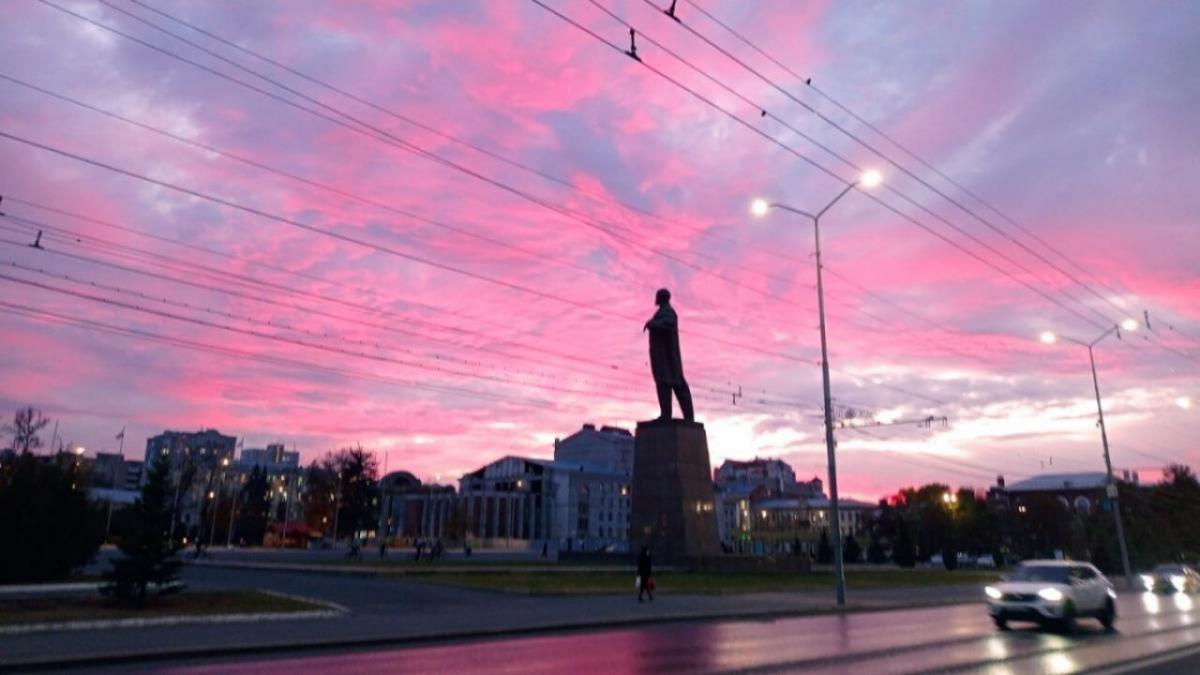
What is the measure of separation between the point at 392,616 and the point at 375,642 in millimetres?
4295

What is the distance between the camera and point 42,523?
2422 centimetres

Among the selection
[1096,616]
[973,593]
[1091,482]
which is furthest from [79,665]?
[1091,482]

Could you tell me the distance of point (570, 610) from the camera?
21828 millimetres

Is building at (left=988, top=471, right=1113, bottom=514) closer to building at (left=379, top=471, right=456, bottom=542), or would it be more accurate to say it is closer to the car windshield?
building at (left=379, top=471, right=456, bottom=542)

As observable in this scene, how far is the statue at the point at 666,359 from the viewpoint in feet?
151

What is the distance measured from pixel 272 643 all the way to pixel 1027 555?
105569 mm

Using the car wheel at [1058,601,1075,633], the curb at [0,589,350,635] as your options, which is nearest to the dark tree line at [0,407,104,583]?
the curb at [0,589,350,635]

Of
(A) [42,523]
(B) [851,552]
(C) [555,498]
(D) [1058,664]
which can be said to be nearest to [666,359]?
(A) [42,523]

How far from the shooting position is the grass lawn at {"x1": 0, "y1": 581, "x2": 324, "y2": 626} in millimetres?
16469

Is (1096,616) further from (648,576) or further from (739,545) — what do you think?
(739,545)

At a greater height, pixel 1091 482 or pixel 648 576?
pixel 1091 482

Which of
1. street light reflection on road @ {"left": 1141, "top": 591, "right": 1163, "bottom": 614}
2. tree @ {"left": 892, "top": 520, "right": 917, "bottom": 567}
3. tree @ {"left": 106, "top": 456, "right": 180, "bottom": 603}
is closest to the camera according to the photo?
tree @ {"left": 106, "top": 456, "right": 180, "bottom": 603}

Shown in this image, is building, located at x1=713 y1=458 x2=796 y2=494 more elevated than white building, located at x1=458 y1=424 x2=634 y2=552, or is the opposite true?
building, located at x1=713 y1=458 x2=796 y2=494

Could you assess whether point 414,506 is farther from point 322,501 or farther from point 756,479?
point 756,479
